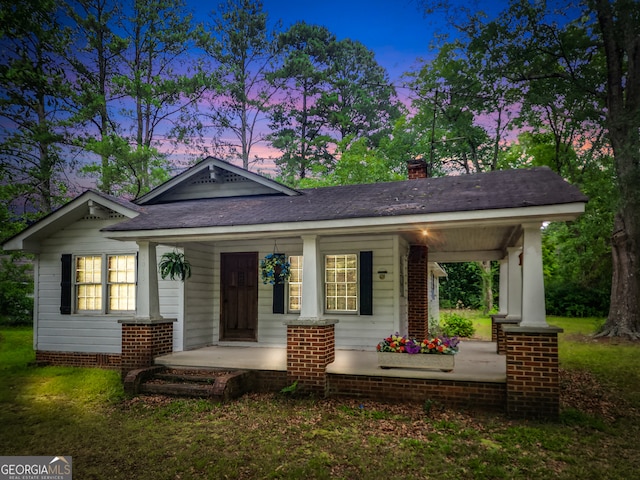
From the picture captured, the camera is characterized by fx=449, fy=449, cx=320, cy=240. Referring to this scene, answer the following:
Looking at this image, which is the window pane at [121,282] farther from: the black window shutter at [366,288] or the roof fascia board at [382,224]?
the black window shutter at [366,288]

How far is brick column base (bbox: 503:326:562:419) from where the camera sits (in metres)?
6.18

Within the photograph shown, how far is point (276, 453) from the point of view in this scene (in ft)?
17.1

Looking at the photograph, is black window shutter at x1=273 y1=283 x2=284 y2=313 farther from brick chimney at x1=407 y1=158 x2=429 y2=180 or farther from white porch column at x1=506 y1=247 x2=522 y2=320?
white porch column at x1=506 y1=247 x2=522 y2=320

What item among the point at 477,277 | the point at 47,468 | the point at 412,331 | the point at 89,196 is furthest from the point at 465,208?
the point at 477,277

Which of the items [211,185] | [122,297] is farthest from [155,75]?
[122,297]

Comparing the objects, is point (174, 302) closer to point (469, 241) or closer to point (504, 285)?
point (469, 241)

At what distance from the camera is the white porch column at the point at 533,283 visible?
6301mm

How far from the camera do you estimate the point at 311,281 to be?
7512 mm

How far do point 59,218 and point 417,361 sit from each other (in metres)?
8.53

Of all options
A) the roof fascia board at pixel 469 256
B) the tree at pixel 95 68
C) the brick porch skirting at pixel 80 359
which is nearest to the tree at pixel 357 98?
the tree at pixel 95 68

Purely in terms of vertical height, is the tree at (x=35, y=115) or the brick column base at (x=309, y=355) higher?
the tree at (x=35, y=115)

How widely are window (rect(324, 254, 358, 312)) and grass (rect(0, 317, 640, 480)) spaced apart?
9.52 feet

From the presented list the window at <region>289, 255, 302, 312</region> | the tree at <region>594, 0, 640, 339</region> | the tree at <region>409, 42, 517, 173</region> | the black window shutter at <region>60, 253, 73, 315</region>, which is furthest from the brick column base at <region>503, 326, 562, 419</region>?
the tree at <region>409, 42, 517, 173</region>

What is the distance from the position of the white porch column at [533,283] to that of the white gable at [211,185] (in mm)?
5694
